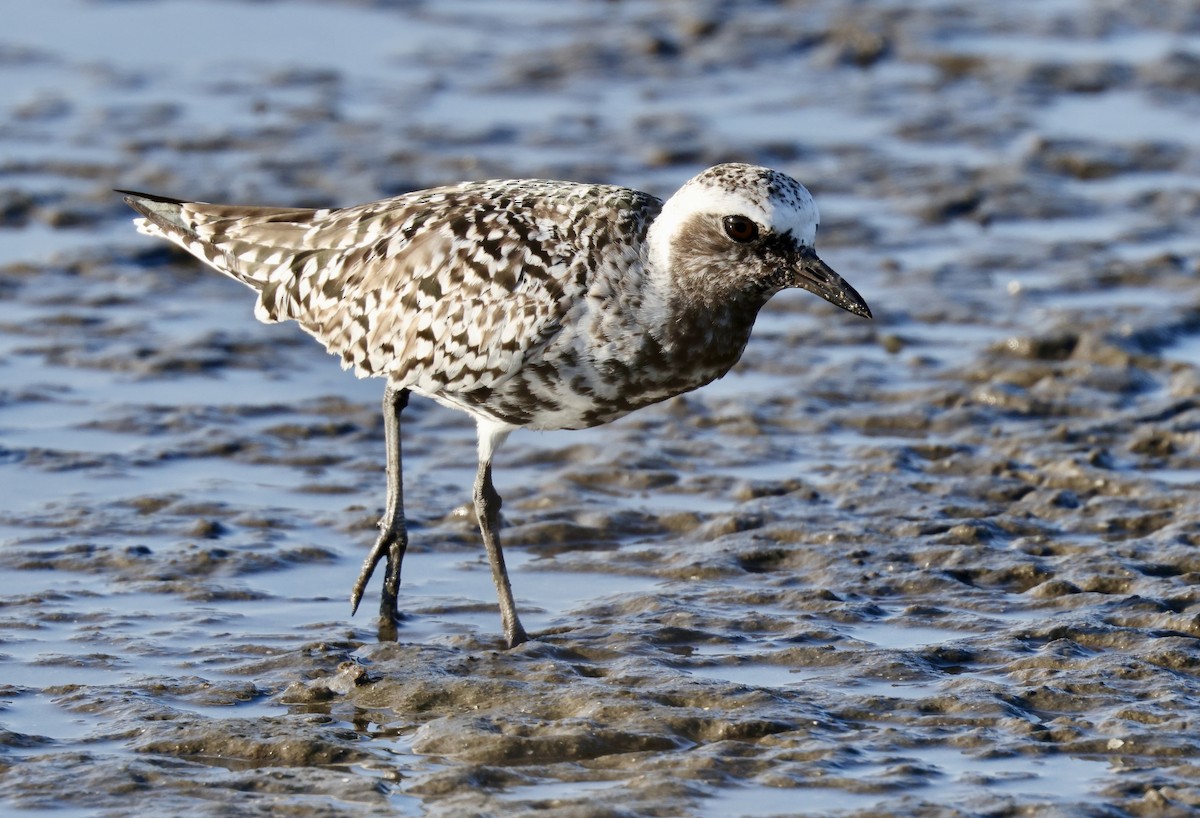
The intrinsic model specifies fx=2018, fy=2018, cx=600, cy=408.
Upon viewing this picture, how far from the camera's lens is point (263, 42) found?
20844 millimetres

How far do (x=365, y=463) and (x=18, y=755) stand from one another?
4.19m

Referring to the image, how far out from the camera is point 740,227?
9.16 metres

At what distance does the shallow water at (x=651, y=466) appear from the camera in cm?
850

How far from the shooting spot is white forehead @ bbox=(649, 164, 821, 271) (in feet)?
29.8

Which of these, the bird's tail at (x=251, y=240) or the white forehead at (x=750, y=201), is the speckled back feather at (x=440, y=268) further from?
the white forehead at (x=750, y=201)

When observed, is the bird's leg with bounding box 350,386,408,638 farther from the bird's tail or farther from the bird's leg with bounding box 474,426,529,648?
the bird's tail

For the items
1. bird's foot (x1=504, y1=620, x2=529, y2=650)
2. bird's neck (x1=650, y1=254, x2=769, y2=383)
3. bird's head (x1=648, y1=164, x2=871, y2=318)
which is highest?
bird's head (x1=648, y1=164, x2=871, y2=318)

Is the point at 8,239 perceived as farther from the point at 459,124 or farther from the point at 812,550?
the point at 812,550

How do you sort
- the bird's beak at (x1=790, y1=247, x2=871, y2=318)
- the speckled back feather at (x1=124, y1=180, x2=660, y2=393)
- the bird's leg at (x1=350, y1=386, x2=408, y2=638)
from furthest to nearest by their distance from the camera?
Answer: the bird's leg at (x1=350, y1=386, x2=408, y2=638)
the speckled back feather at (x1=124, y1=180, x2=660, y2=393)
the bird's beak at (x1=790, y1=247, x2=871, y2=318)

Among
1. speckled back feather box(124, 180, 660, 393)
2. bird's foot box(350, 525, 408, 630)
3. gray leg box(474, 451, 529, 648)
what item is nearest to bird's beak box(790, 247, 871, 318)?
speckled back feather box(124, 180, 660, 393)

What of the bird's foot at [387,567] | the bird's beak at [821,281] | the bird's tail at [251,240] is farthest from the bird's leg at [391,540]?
the bird's beak at [821,281]

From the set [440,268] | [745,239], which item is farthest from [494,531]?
[745,239]

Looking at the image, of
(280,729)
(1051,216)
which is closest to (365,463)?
(280,729)

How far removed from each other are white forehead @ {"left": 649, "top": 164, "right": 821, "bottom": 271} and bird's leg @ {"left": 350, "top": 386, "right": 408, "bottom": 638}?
1773 mm
